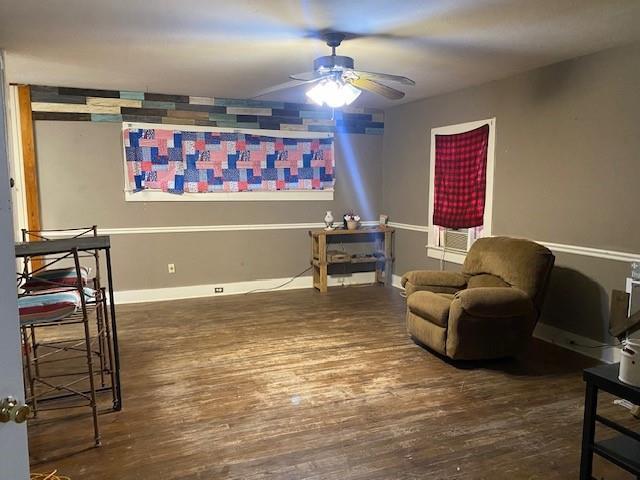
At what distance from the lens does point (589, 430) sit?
1.90 m

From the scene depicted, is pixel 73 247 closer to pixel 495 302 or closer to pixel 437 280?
pixel 495 302

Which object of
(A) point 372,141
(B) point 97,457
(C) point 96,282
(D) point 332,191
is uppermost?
(A) point 372,141

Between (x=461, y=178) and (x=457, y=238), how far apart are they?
0.63 m

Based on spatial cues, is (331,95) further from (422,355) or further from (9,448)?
(9,448)

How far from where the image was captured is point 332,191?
6.06 metres

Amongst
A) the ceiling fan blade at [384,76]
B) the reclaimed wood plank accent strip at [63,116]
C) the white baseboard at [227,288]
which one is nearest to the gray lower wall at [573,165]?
the ceiling fan blade at [384,76]

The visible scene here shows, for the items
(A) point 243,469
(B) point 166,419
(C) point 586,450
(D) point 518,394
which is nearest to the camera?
(C) point 586,450

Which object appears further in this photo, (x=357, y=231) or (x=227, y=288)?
(x=357, y=231)

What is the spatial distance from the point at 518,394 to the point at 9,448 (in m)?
2.81

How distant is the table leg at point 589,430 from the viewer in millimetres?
1893

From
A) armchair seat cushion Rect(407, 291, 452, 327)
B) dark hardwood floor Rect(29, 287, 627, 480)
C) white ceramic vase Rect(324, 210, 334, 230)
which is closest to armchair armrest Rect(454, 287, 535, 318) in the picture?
armchair seat cushion Rect(407, 291, 452, 327)

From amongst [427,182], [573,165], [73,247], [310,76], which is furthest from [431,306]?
[73,247]

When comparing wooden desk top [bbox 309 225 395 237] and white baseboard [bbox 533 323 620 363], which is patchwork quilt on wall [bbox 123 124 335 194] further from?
white baseboard [bbox 533 323 620 363]

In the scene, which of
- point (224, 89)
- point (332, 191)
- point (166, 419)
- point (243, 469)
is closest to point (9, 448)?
point (243, 469)
